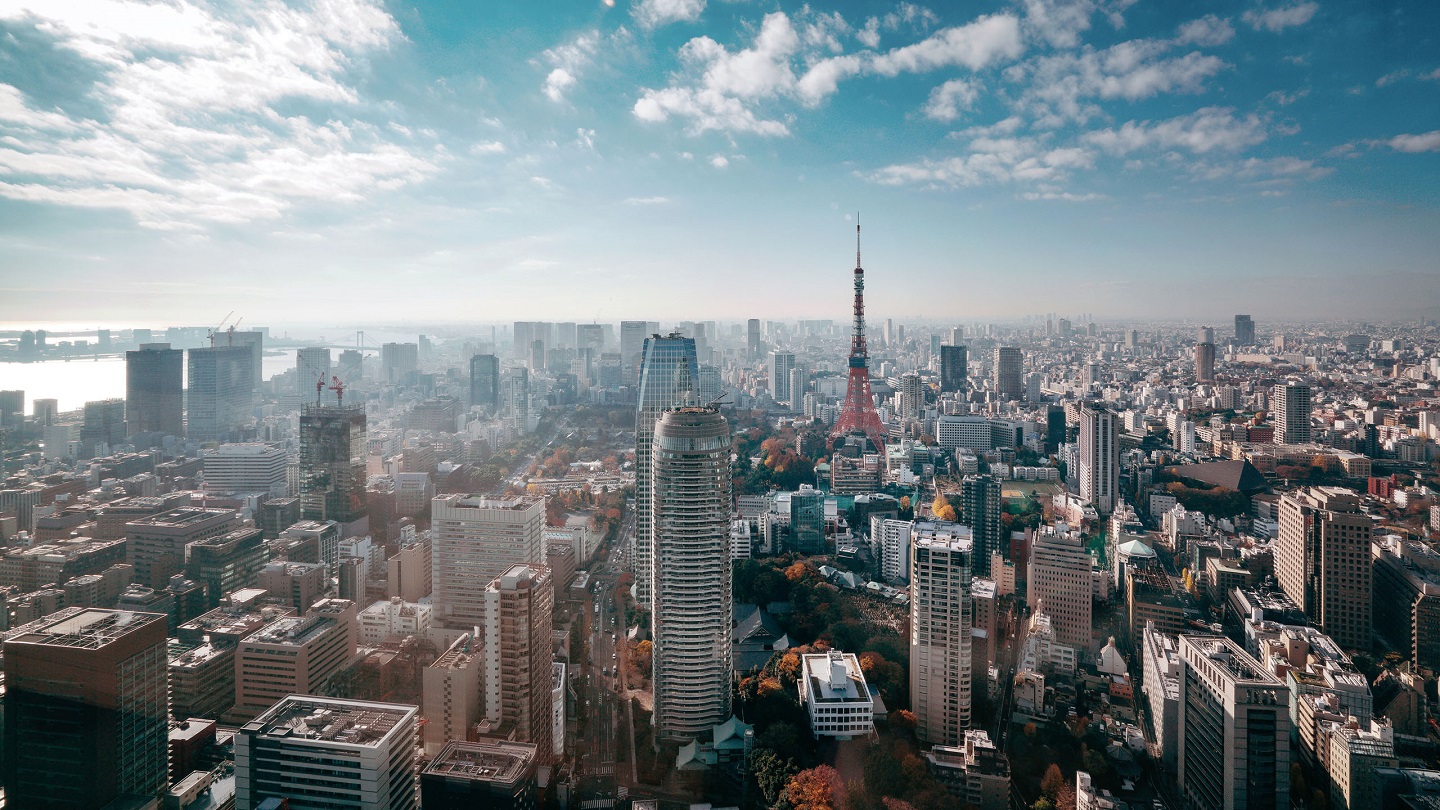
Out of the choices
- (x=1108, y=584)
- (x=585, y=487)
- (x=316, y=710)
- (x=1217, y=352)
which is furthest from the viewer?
(x=1217, y=352)

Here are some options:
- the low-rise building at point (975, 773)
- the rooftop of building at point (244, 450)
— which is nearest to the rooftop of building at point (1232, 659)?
the low-rise building at point (975, 773)

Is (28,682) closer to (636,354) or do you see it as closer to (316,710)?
(316,710)

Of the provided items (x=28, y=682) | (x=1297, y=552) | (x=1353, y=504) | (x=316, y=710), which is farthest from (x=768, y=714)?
(x=1353, y=504)

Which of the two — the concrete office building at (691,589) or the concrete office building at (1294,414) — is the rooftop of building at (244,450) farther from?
the concrete office building at (1294,414)

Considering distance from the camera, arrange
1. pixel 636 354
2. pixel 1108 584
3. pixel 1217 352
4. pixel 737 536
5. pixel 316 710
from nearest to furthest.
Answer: pixel 316 710, pixel 1108 584, pixel 737 536, pixel 1217 352, pixel 636 354

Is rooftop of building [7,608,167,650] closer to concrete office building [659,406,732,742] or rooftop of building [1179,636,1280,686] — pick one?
concrete office building [659,406,732,742]
